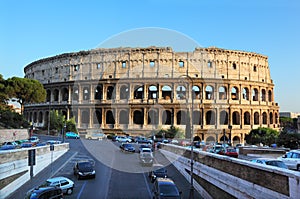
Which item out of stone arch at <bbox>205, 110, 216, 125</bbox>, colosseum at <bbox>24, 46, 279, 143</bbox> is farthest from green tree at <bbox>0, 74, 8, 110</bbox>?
stone arch at <bbox>205, 110, 216, 125</bbox>

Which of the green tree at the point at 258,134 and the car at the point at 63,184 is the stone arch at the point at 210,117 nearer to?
the green tree at the point at 258,134

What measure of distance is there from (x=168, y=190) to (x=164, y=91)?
44.7 m

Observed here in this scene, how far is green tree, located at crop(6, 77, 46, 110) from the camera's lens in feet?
153

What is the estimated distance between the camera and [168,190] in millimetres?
12367

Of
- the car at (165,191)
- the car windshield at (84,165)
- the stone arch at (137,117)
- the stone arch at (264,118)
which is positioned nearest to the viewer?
the car at (165,191)

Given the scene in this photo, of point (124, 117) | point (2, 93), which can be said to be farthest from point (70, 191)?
point (124, 117)

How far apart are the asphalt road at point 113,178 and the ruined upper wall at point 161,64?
2699 centimetres

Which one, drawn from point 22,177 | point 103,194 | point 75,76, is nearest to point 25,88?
point 75,76

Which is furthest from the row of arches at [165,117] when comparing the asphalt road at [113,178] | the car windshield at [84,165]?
the car windshield at [84,165]

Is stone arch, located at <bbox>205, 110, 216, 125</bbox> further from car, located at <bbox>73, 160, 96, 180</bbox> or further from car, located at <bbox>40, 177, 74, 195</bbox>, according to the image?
car, located at <bbox>40, 177, 74, 195</bbox>

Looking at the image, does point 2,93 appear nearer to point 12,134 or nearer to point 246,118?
point 12,134

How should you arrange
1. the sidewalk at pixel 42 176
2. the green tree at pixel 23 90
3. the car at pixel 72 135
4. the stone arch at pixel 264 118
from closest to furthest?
the sidewalk at pixel 42 176, the green tree at pixel 23 90, the car at pixel 72 135, the stone arch at pixel 264 118

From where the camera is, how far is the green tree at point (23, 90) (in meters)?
46.8

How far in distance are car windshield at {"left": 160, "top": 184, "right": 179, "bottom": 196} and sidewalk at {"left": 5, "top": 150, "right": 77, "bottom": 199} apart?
216 inches
